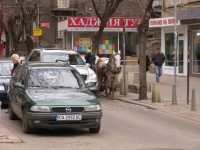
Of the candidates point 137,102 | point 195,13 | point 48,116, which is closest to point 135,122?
point 48,116

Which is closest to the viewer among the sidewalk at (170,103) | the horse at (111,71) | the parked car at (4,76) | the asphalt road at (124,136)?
the asphalt road at (124,136)

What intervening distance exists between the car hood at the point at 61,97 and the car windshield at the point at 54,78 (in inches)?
15.9

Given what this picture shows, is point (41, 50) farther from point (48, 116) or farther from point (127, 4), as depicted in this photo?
point (127, 4)

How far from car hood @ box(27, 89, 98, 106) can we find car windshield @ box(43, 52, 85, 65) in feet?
24.7

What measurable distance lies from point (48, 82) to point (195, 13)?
1718 centimetres

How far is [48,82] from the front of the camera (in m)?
11.6

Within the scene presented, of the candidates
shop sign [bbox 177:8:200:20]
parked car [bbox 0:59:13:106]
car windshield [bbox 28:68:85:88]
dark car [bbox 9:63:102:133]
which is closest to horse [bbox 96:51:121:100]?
parked car [bbox 0:59:13:106]

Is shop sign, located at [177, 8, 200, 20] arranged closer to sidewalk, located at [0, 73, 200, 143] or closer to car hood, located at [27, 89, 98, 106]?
sidewalk, located at [0, 73, 200, 143]

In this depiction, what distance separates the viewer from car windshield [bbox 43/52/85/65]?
18719mm

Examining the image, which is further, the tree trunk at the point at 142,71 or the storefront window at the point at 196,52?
the storefront window at the point at 196,52

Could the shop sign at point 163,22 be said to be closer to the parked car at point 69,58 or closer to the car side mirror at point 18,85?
the parked car at point 69,58

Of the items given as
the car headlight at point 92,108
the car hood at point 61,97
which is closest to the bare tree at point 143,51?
the car hood at point 61,97

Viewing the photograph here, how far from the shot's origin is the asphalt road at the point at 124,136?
962 centimetres

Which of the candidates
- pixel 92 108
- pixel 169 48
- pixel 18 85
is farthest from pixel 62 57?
pixel 169 48
